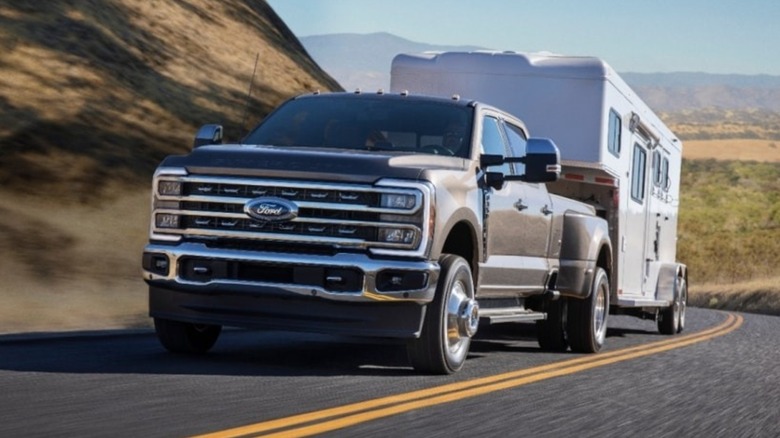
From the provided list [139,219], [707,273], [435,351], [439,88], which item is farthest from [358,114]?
[707,273]

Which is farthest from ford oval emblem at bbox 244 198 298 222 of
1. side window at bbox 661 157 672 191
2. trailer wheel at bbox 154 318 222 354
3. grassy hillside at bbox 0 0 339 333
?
side window at bbox 661 157 672 191

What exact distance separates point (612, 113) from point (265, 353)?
6.58 metres

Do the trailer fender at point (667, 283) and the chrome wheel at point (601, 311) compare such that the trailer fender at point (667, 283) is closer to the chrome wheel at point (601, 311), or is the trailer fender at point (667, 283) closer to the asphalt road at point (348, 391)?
the chrome wheel at point (601, 311)

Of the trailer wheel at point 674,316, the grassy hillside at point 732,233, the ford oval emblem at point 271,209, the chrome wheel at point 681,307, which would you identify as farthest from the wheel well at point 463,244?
the grassy hillside at point 732,233

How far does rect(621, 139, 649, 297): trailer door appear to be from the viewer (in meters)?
18.7

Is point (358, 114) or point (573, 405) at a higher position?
point (358, 114)

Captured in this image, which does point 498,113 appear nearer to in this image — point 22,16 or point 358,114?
point 358,114

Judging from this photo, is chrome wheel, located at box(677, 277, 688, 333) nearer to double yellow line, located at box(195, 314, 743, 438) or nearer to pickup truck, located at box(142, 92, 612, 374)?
double yellow line, located at box(195, 314, 743, 438)

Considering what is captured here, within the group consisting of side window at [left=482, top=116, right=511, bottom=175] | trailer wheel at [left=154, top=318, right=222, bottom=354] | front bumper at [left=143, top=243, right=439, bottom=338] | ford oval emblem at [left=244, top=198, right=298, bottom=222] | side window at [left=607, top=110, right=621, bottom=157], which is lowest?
trailer wheel at [left=154, top=318, right=222, bottom=354]

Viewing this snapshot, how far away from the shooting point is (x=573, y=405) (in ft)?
33.9

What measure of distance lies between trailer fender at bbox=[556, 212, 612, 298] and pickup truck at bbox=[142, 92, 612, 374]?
2.41 meters

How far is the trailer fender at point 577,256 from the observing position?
1492cm

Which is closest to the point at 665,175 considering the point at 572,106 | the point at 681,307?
the point at 681,307

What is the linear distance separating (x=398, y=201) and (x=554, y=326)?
4.74 metres
